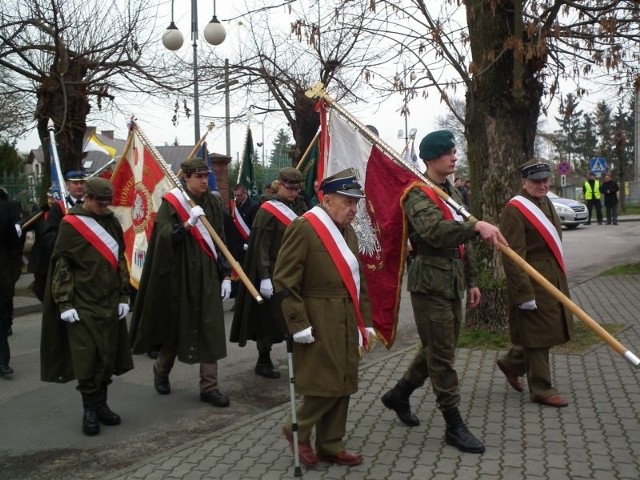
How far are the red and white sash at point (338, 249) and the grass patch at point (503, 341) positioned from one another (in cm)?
380

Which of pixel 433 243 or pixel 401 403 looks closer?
pixel 433 243

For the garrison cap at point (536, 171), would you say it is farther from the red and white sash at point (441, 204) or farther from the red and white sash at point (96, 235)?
the red and white sash at point (96, 235)

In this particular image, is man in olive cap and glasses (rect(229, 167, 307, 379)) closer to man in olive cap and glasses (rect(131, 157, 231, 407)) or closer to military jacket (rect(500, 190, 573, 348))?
man in olive cap and glasses (rect(131, 157, 231, 407))

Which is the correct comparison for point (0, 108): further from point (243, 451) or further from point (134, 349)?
point (243, 451)

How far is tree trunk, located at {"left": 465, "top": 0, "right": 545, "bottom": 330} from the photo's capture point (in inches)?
347

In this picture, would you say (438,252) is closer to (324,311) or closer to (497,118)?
(324,311)

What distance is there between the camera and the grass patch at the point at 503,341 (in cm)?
824

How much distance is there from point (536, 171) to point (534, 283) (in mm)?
860

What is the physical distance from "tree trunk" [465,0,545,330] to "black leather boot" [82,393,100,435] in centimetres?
454

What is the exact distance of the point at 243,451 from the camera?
534 centimetres

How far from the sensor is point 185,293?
265 inches

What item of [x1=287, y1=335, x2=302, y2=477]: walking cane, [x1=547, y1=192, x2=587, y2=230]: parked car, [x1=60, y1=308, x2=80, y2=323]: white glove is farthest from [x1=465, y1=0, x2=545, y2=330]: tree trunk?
[x1=547, y1=192, x2=587, y2=230]: parked car

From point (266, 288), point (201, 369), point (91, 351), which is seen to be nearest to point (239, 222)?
point (266, 288)

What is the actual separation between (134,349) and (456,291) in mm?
2934
